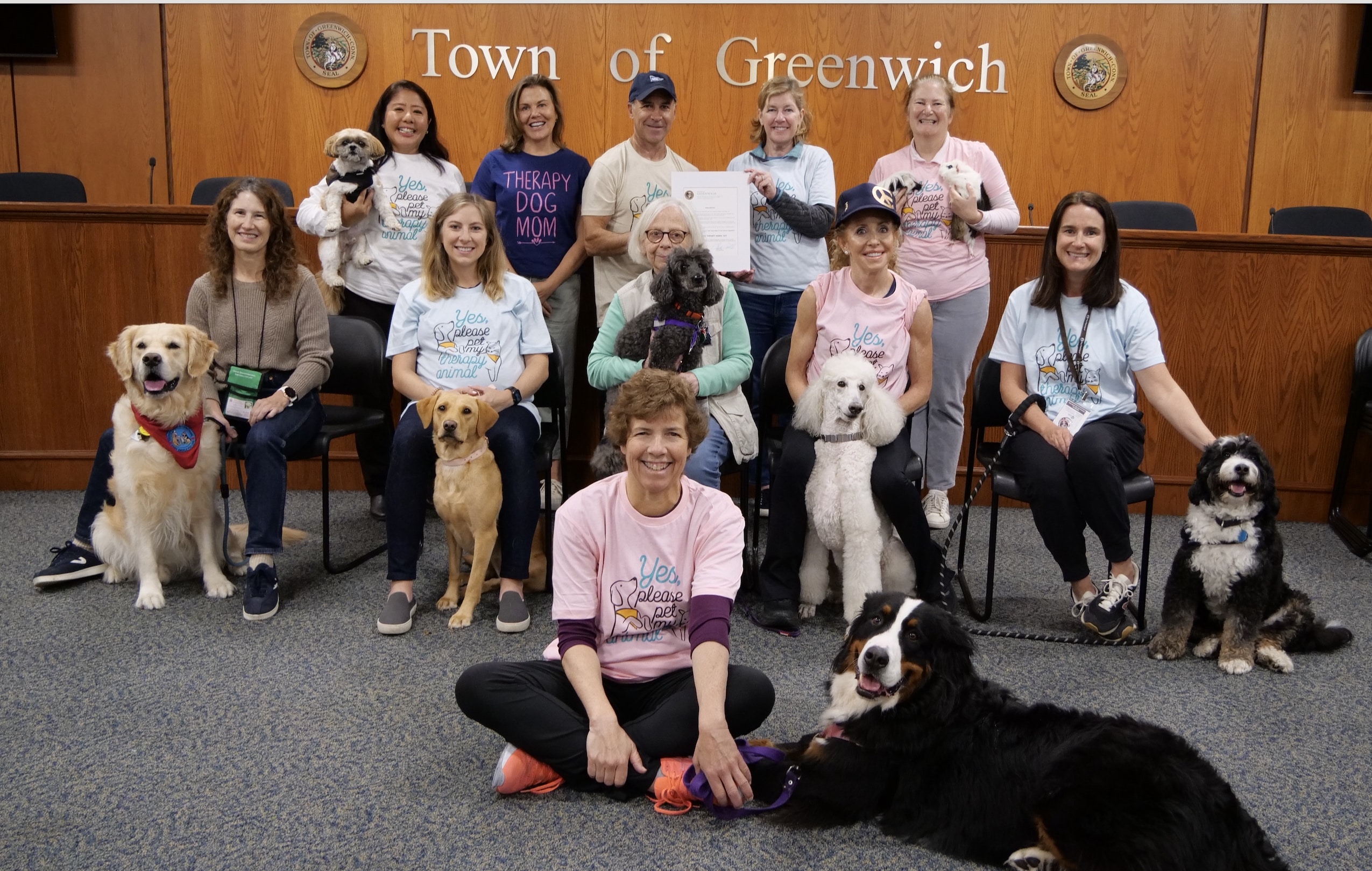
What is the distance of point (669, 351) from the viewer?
3.09 meters

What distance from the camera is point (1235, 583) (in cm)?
270

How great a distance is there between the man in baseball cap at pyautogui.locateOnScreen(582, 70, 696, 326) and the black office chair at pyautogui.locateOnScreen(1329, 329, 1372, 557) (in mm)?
2809

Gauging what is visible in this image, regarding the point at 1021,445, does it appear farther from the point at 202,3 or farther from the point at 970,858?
the point at 202,3

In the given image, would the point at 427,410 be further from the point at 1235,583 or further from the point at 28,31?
the point at 28,31

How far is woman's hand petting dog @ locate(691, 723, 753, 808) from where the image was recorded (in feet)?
6.17

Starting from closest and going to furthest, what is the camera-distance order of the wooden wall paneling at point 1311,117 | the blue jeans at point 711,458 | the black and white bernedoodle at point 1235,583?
the black and white bernedoodle at point 1235,583 → the blue jeans at point 711,458 → the wooden wall paneling at point 1311,117

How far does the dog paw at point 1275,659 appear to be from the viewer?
108 inches

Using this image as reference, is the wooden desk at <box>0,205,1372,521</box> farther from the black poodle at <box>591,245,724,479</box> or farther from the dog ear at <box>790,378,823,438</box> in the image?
the dog ear at <box>790,378,823,438</box>

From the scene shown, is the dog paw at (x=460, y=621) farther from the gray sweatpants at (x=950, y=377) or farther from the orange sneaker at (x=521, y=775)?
the gray sweatpants at (x=950, y=377)

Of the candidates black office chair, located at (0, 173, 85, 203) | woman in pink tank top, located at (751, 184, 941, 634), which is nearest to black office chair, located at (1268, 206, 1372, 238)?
woman in pink tank top, located at (751, 184, 941, 634)

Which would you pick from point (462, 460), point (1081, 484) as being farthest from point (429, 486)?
point (1081, 484)

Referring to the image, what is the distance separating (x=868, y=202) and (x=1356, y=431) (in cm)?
248

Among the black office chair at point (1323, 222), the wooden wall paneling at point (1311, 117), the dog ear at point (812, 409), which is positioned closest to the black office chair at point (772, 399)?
the dog ear at point (812, 409)

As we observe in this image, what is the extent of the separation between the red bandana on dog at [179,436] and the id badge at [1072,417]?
272cm
